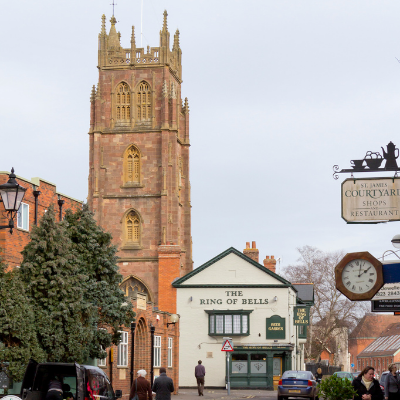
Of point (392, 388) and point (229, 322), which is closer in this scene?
point (392, 388)

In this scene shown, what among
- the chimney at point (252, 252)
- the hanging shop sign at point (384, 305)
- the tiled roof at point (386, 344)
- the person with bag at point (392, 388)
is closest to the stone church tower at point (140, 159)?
the chimney at point (252, 252)

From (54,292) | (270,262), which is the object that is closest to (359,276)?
(54,292)

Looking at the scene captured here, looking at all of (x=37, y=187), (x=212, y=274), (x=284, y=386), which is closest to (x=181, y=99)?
(x=212, y=274)

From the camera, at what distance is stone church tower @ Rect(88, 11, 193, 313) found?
6788cm

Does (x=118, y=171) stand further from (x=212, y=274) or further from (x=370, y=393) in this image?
(x=370, y=393)

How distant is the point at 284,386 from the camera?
33.1 metres

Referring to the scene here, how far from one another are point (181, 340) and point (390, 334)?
109m

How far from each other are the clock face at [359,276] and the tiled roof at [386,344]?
12682cm

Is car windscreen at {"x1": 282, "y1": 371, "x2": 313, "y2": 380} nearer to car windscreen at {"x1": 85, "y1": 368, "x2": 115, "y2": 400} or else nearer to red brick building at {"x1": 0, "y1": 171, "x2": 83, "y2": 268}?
red brick building at {"x1": 0, "y1": 171, "x2": 83, "y2": 268}

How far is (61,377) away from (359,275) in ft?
24.1

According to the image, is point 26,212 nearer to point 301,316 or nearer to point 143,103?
point 301,316

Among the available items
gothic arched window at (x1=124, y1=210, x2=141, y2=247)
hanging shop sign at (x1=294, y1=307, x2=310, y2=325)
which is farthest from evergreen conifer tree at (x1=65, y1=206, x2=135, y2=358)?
gothic arched window at (x1=124, y1=210, x2=141, y2=247)

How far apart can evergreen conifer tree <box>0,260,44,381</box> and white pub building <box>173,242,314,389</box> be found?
99.5ft

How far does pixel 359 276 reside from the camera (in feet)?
44.4
